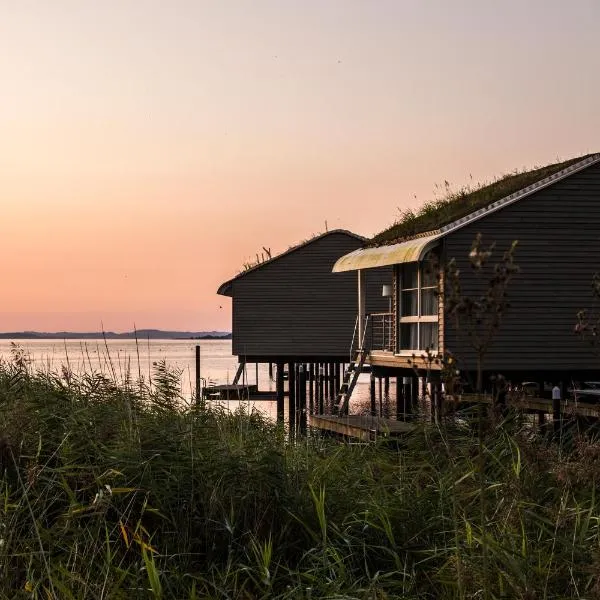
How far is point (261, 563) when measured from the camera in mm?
7121

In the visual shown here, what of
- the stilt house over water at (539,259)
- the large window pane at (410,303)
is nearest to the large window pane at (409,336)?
the large window pane at (410,303)

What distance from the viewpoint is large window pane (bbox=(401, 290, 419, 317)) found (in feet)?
71.4

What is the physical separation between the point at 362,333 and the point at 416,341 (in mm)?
3685

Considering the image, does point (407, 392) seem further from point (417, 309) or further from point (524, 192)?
point (524, 192)

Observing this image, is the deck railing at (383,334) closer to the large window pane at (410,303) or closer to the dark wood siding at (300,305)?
the large window pane at (410,303)

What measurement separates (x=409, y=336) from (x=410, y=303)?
68cm

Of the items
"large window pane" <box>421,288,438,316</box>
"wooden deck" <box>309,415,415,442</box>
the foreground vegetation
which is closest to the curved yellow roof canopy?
"large window pane" <box>421,288,438,316</box>

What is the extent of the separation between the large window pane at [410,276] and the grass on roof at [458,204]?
24.4 inches

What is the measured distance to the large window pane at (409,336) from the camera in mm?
21750

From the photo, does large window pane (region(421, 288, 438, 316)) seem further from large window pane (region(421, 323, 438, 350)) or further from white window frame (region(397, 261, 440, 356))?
large window pane (region(421, 323, 438, 350))

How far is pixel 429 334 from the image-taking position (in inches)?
829

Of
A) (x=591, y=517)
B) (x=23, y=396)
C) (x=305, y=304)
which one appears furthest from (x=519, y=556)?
(x=305, y=304)

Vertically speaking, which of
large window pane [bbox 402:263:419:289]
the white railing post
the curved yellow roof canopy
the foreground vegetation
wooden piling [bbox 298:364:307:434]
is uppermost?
the curved yellow roof canopy

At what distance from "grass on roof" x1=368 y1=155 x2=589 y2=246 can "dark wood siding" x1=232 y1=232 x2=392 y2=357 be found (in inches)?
313
